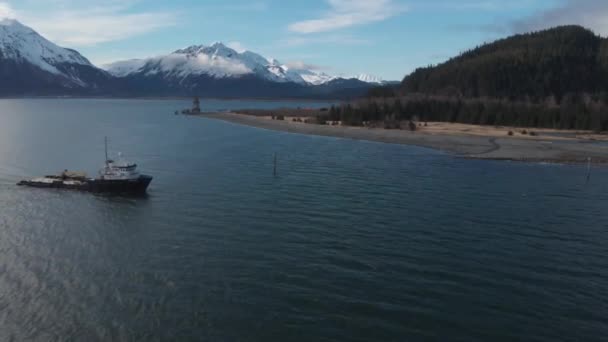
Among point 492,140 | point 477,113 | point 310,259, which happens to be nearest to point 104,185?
point 310,259

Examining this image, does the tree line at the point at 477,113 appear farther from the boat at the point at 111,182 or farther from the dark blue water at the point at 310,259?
the boat at the point at 111,182

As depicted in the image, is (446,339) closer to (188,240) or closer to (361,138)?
(188,240)

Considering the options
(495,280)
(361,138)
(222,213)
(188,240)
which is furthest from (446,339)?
(361,138)

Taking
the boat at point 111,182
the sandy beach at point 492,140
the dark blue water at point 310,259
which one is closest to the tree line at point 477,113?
the sandy beach at point 492,140

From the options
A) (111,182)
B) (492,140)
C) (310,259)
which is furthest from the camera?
(492,140)

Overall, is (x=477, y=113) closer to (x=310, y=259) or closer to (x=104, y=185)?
(x=104, y=185)

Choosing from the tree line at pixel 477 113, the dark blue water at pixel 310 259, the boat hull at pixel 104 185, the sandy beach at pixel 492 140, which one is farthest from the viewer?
the tree line at pixel 477 113
